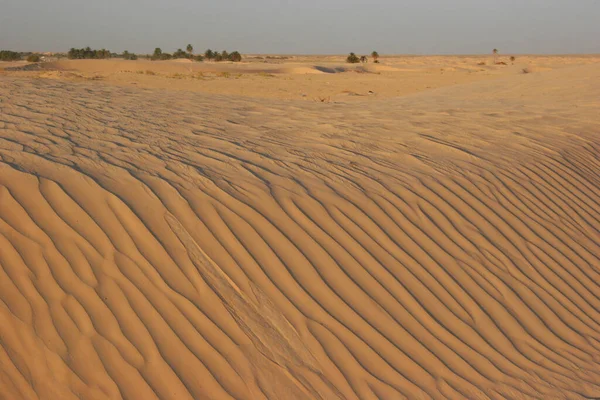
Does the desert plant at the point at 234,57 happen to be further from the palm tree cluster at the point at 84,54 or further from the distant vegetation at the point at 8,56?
the distant vegetation at the point at 8,56

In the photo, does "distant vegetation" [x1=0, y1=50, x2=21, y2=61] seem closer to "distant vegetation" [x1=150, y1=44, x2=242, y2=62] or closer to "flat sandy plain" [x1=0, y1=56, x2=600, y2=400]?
"distant vegetation" [x1=150, y1=44, x2=242, y2=62]

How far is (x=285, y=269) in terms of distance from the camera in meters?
3.48

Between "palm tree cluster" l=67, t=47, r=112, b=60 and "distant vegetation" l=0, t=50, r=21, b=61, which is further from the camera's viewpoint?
"palm tree cluster" l=67, t=47, r=112, b=60

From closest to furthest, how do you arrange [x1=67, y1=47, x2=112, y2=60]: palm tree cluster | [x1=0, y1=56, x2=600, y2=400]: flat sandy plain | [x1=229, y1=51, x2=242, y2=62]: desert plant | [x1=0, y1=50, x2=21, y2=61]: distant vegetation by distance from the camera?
[x1=0, y1=56, x2=600, y2=400]: flat sandy plain
[x1=0, y1=50, x2=21, y2=61]: distant vegetation
[x1=67, y1=47, x2=112, y2=60]: palm tree cluster
[x1=229, y1=51, x2=242, y2=62]: desert plant

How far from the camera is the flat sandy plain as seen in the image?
2904mm

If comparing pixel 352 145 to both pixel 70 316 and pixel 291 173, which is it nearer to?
pixel 291 173

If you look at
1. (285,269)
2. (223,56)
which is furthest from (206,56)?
Answer: (285,269)

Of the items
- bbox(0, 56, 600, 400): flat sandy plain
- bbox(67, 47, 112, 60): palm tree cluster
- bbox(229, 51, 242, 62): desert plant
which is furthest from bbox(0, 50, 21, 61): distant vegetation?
bbox(0, 56, 600, 400): flat sandy plain

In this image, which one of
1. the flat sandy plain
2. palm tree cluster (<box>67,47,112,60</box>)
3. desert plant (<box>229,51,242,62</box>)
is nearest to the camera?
the flat sandy plain

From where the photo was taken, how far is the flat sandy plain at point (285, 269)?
2.90 meters

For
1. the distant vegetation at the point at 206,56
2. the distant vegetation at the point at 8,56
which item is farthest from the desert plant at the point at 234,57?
the distant vegetation at the point at 8,56

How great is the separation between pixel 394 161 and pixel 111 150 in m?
2.40

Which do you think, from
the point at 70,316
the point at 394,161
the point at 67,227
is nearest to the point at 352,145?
the point at 394,161

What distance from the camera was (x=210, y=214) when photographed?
12.1ft
